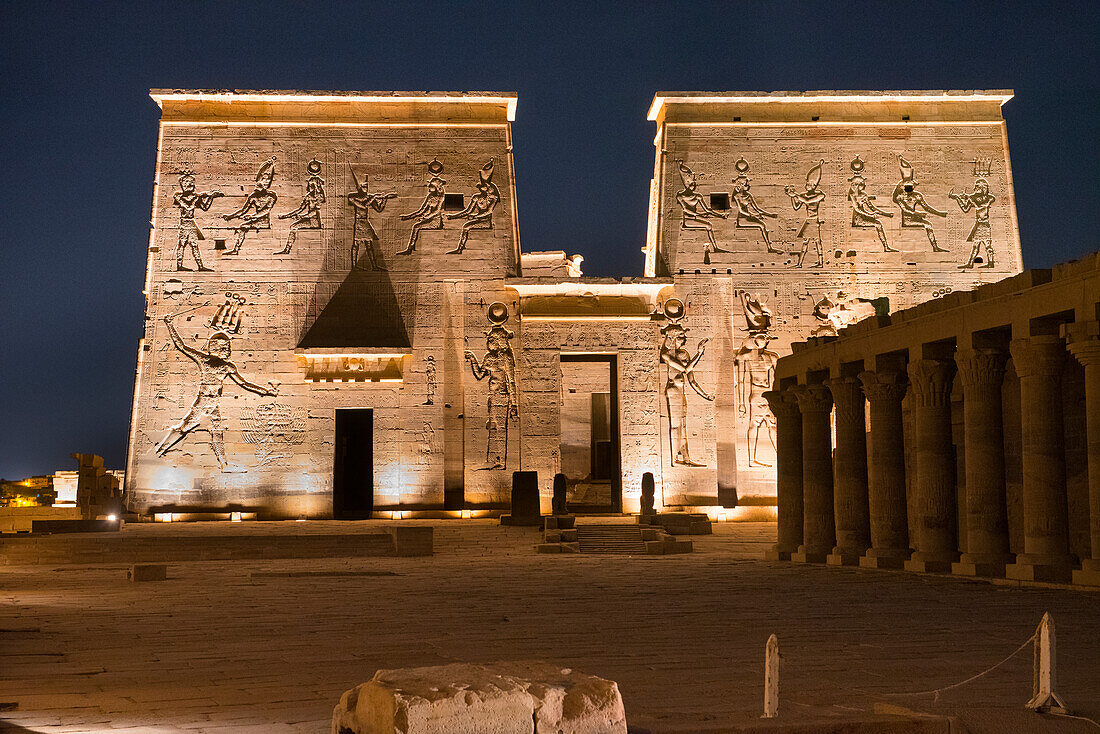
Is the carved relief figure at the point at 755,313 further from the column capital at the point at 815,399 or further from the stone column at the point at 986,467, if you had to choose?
the stone column at the point at 986,467

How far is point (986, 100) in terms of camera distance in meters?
26.1

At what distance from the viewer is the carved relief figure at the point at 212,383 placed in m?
23.8

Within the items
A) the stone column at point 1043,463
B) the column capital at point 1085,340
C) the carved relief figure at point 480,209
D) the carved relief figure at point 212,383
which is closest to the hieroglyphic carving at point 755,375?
the carved relief figure at point 480,209

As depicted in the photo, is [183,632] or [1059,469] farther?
[1059,469]

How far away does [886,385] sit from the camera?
43.9 ft

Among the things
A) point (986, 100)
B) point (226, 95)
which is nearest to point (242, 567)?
point (226, 95)

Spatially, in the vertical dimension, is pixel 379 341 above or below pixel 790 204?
below

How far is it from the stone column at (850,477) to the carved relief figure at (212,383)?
14360mm

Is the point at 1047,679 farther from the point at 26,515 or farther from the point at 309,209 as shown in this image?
the point at 26,515

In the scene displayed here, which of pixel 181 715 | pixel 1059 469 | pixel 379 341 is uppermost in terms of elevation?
pixel 379 341

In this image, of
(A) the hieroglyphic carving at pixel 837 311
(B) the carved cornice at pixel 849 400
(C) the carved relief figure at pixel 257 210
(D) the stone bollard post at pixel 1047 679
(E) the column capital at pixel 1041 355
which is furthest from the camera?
(A) the hieroglyphic carving at pixel 837 311

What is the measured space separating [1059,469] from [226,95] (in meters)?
20.9

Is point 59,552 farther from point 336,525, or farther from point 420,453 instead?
point 420,453

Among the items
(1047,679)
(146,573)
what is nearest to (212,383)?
(146,573)
